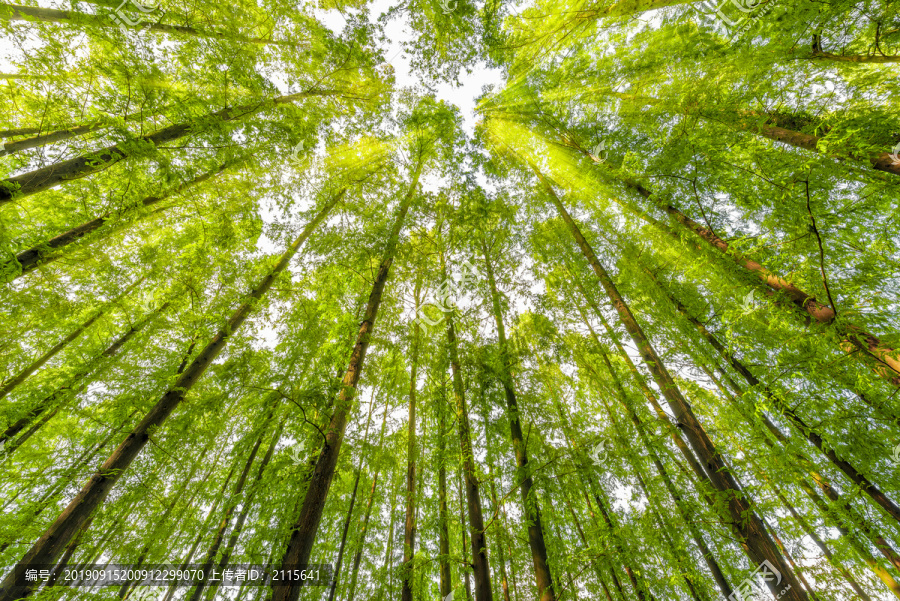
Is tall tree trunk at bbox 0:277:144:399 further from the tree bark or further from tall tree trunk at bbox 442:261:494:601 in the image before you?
tall tree trunk at bbox 442:261:494:601

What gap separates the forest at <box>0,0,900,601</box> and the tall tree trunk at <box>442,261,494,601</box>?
3 centimetres

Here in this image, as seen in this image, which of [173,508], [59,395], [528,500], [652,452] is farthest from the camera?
[173,508]

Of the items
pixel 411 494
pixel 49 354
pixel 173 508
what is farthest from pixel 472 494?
pixel 49 354

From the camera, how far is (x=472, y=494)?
3.48 meters

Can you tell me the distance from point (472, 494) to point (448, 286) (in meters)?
3.20

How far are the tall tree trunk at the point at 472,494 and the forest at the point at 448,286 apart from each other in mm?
35

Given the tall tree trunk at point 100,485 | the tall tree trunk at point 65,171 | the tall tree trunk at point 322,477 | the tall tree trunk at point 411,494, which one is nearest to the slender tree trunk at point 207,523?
the tall tree trunk at point 100,485

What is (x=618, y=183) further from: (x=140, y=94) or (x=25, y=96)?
(x=25, y=96)

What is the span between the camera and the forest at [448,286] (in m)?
2.66

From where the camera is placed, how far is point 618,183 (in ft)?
15.1

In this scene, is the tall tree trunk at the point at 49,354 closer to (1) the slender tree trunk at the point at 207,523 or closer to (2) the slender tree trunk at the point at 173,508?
(2) the slender tree trunk at the point at 173,508

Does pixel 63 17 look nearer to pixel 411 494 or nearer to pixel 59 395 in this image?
pixel 59 395

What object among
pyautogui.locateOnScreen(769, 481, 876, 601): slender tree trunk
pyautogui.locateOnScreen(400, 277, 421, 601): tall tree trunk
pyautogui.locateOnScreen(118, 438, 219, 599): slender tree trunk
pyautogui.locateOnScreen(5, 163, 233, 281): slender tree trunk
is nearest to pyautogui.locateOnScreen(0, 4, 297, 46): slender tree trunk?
pyautogui.locateOnScreen(5, 163, 233, 281): slender tree trunk

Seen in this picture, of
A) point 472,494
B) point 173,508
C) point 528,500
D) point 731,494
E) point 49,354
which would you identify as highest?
point 49,354
